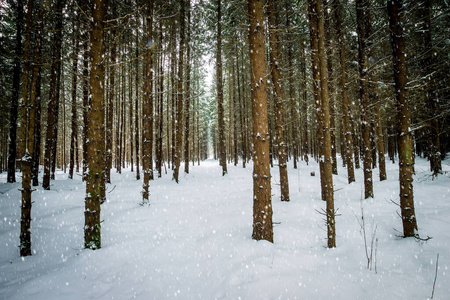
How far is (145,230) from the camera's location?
5977 mm

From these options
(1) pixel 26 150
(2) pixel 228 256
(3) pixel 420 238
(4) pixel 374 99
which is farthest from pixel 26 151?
(4) pixel 374 99

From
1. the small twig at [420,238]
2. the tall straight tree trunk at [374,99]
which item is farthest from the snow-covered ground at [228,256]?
the tall straight tree trunk at [374,99]

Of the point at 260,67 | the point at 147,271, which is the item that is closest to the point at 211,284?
the point at 147,271

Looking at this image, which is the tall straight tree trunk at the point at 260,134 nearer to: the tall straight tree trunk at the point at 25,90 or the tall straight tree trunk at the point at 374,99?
the tall straight tree trunk at the point at 25,90

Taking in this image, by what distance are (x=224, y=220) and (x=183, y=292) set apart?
10.0 ft

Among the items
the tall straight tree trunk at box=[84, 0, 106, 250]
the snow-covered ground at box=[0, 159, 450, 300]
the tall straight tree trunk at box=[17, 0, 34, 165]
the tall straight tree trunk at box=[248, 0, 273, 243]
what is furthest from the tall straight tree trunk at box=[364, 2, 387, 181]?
the tall straight tree trunk at box=[17, 0, 34, 165]

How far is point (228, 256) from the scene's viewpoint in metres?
4.26

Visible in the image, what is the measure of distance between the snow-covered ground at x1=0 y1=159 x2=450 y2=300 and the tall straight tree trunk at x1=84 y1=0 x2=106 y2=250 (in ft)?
1.73

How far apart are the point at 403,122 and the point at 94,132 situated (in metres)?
7.50

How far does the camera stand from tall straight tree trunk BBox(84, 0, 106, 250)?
4.68 metres

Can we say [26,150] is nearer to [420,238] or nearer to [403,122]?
[403,122]

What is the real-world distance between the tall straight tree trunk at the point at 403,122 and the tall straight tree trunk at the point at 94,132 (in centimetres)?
715

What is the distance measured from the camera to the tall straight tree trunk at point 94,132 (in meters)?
4.68

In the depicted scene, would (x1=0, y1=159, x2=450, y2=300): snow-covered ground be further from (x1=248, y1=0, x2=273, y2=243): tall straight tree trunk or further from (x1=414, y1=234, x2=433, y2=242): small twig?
(x1=248, y1=0, x2=273, y2=243): tall straight tree trunk
